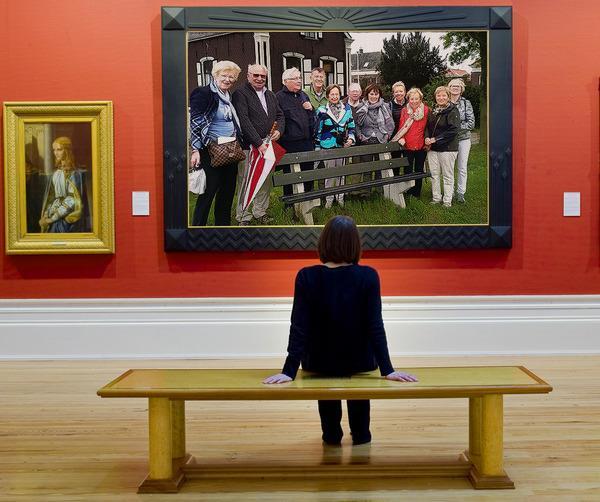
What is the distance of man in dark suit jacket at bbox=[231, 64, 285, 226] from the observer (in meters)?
8.23

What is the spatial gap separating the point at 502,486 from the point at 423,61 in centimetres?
538

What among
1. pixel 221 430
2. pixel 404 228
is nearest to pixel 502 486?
pixel 221 430

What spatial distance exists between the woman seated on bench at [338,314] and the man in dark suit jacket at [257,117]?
12.5 feet

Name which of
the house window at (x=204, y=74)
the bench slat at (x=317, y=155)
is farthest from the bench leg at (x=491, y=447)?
the house window at (x=204, y=74)

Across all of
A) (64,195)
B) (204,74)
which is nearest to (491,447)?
(204,74)

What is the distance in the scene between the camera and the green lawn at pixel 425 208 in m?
8.29

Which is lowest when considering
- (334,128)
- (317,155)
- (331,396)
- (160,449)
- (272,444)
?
(272,444)

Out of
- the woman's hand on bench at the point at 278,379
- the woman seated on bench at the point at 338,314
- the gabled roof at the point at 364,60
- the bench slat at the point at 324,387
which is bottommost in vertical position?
the bench slat at the point at 324,387

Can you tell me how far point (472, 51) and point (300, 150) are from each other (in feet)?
7.15

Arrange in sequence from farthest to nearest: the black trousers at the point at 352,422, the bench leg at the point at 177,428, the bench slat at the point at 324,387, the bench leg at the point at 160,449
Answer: the black trousers at the point at 352,422, the bench leg at the point at 177,428, the bench leg at the point at 160,449, the bench slat at the point at 324,387

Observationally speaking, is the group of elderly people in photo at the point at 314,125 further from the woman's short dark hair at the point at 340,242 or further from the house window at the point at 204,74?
the woman's short dark hair at the point at 340,242

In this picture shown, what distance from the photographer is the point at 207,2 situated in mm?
8305

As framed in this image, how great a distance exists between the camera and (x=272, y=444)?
497cm

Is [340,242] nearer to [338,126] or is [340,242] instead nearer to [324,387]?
[324,387]
